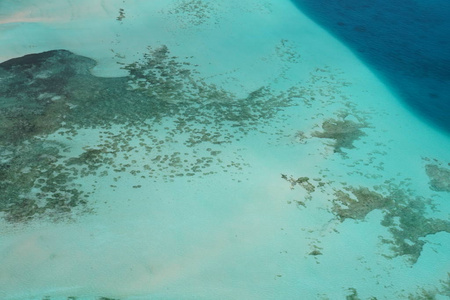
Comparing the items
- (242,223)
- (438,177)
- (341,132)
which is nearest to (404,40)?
(341,132)

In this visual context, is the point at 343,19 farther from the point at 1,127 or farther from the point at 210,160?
the point at 1,127

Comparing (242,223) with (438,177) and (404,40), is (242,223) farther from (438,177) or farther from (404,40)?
(404,40)

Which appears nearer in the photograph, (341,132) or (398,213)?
(398,213)

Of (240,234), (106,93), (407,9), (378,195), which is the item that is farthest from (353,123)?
(407,9)

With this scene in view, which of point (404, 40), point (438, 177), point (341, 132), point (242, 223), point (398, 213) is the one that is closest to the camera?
point (242, 223)

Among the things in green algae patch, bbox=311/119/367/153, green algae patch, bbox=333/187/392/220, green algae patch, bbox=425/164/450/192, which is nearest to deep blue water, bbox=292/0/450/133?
green algae patch, bbox=425/164/450/192

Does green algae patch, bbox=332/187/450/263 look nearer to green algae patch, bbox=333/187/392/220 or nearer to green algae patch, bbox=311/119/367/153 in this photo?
green algae patch, bbox=333/187/392/220

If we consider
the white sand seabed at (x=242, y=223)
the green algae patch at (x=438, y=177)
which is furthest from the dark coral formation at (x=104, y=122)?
the green algae patch at (x=438, y=177)
